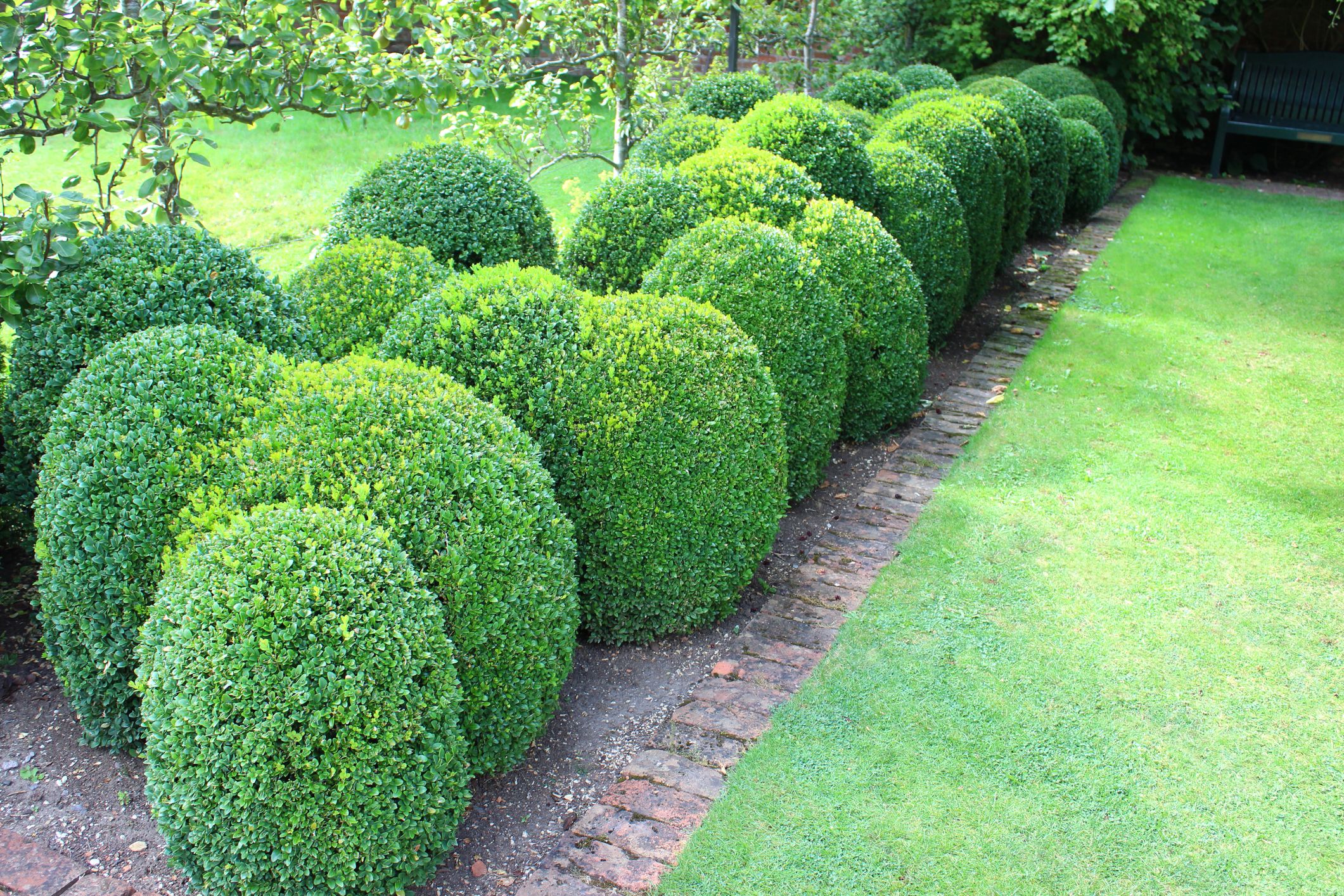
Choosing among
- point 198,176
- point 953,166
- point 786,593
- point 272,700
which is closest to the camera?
point 272,700

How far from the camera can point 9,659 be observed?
4031 mm

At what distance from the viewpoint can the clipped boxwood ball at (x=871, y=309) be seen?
18.8ft

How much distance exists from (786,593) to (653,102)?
502 cm

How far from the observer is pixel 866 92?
9.73 meters

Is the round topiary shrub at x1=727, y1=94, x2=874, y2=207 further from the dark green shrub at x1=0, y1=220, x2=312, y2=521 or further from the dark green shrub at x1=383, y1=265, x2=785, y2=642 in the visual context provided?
the dark green shrub at x1=0, y1=220, x2=312, y2=521

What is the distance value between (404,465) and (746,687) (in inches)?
65.6

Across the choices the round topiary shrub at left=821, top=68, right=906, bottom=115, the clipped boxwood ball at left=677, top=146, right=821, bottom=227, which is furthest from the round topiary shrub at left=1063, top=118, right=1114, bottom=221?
the clipped boxwood ball at left=677, top=146, right=821, bottom=227

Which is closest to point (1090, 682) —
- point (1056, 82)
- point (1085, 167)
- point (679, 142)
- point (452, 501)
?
point (452, 501)

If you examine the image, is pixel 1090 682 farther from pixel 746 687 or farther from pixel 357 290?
pixel 357 290

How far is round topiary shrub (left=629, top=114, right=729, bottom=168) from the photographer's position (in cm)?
690

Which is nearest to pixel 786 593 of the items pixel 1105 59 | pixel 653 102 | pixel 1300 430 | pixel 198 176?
pixel 1300 430

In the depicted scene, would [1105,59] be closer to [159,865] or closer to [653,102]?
[653,102]

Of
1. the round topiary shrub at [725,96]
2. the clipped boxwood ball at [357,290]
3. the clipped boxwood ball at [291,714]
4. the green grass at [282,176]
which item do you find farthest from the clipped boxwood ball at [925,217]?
the clipped boxwood ball at [291,714]

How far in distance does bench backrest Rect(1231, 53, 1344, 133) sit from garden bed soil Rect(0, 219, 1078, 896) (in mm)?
13338
